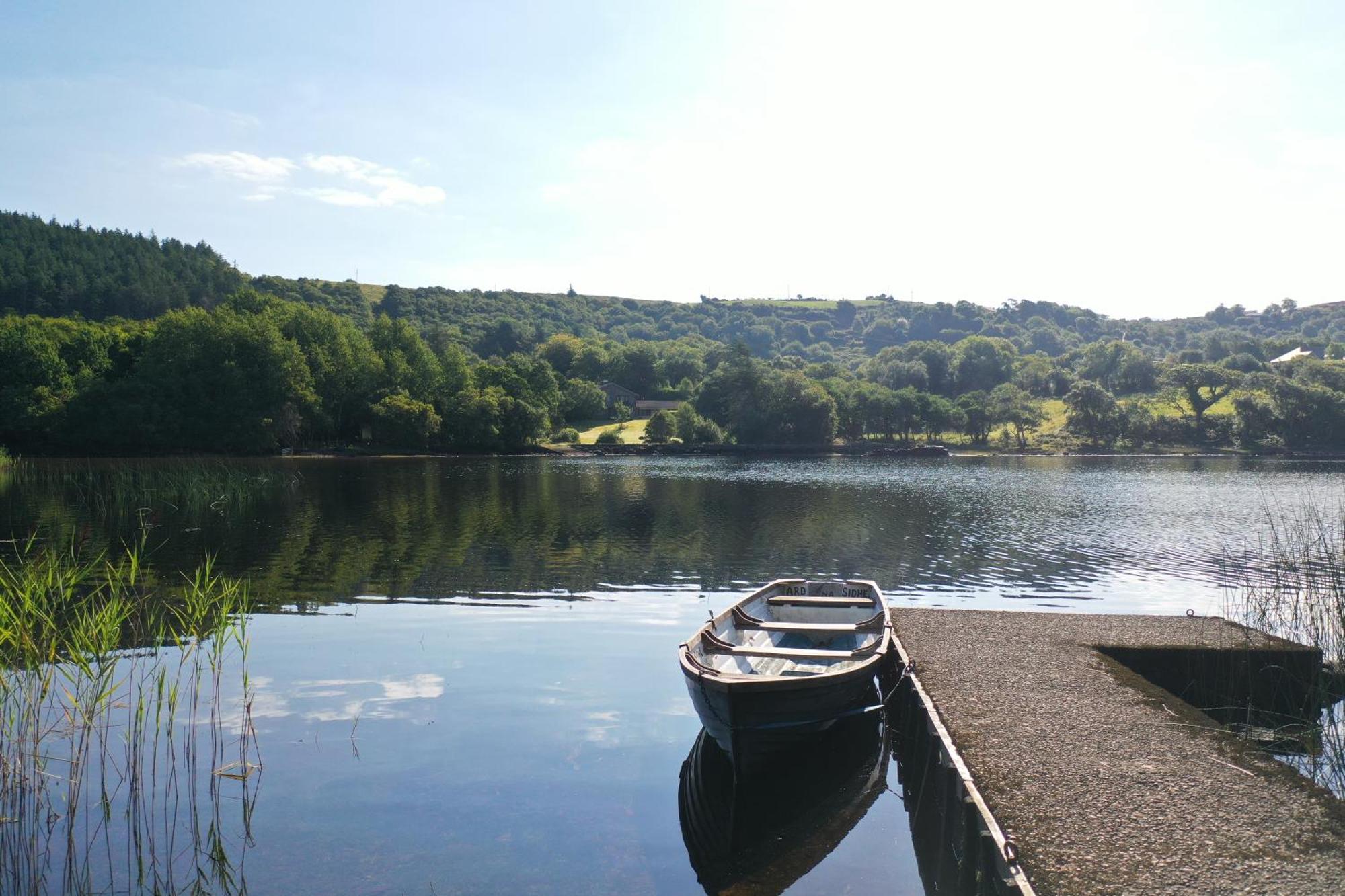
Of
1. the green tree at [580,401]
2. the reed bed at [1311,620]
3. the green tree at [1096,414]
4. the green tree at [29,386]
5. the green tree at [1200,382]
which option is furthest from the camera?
the green tree at [580,401]

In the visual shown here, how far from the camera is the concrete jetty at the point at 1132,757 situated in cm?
862

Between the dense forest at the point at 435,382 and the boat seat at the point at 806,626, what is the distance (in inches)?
3317

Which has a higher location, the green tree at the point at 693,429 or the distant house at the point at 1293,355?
the distant house at the point at 1293,355

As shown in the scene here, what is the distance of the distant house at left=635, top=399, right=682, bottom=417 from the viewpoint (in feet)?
463

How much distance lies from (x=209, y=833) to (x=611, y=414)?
125084 millimetres

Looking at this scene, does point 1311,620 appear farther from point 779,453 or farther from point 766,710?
point 779,453

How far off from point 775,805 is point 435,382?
10244 cm

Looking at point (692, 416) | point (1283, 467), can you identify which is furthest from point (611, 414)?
point (1283, 467)

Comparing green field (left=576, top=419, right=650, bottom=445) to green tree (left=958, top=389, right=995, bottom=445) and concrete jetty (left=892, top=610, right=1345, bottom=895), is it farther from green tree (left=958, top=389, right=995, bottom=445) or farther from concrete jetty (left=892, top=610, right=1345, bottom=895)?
concrete jetty (left=892, top=610, right=1345, bottom=895)

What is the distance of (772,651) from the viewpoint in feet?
48.9

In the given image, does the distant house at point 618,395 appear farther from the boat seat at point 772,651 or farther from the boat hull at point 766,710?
the boat hull at point 766,710

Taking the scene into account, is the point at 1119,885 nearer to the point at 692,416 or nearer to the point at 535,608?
the point at 535,608

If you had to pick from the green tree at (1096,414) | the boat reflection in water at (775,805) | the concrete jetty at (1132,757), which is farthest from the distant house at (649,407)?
A: the boat reflection in water at (775,805)

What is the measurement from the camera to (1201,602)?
83.6 ft
